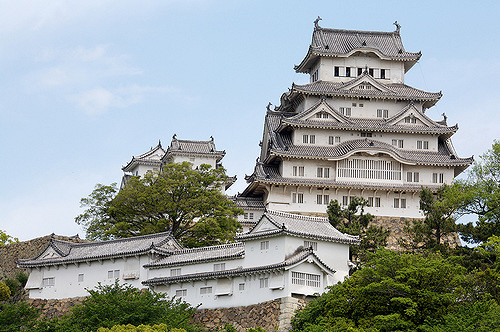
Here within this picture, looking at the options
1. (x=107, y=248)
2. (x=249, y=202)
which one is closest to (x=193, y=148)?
(x=249, y=202)

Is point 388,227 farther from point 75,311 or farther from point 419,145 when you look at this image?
point 75,311

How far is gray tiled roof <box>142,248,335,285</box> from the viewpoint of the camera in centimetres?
4834

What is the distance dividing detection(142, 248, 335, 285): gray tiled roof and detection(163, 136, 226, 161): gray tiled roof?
29.6m

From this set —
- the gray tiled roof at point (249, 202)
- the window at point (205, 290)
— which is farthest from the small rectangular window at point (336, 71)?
the window at point (205, 290)

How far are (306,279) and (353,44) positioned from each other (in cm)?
3529

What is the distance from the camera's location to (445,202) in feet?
179

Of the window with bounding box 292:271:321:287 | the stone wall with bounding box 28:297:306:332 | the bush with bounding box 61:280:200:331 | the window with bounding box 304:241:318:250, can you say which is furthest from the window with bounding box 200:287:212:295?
the window with bounding box 304:241:318:250

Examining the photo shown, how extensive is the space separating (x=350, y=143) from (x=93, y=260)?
82.6 ft

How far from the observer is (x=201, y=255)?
52.8 meters

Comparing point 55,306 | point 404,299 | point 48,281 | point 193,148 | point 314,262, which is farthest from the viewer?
point 193,148

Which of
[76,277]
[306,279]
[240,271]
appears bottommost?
[306,279]

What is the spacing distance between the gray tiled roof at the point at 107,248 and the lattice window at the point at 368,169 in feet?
65.2

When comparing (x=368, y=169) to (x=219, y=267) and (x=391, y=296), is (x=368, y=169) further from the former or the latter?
(x=391, y=296)

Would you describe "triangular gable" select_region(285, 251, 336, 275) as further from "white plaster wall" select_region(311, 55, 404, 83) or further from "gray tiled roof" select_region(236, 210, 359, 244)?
"white plaster wall" select_region(311, 55, 404, 83)
